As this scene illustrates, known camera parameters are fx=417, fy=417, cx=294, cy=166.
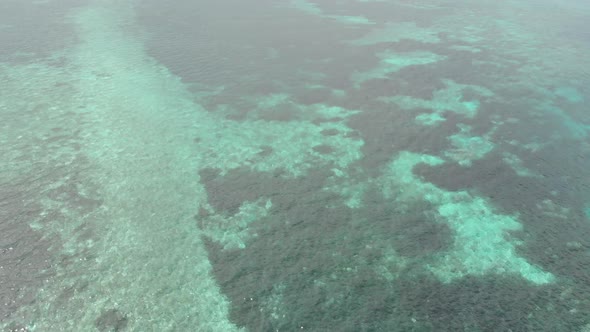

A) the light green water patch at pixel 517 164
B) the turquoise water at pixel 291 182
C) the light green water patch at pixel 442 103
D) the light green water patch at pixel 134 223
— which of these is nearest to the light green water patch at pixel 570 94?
the turquoise water at pixel 291 182

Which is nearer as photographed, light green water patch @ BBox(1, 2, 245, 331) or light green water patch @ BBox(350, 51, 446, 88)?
light green water patch @ BBox(1, 2, 245, 331)

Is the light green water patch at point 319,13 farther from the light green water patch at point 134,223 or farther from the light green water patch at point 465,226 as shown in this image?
the light green water patch at point 465,226

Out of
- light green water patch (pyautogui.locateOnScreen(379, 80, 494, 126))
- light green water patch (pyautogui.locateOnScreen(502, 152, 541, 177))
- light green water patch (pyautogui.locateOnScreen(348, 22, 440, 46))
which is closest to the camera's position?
light green water patch (pyautogui.locateOnScreen(502, 152, 541, 177))

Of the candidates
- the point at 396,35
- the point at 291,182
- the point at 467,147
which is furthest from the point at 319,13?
the point at 291,182

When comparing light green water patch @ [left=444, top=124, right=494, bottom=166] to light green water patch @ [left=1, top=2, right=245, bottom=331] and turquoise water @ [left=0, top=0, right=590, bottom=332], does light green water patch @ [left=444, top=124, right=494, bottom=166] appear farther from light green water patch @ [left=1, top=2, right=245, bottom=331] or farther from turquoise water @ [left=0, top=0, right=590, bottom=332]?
light green water patch @ [left=1, top=2, right=245, bottom=331]

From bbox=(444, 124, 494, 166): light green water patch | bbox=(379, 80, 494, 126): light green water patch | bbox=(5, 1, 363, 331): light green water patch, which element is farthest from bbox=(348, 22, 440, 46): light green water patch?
bbox=(444, 124, 494, 166): light green water patch

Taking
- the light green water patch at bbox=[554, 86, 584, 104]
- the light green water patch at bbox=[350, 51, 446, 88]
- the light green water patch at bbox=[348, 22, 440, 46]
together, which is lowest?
the light green water patch at bbox=[554, 86, 584, 104]

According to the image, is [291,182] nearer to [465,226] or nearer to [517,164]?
[465,226]
